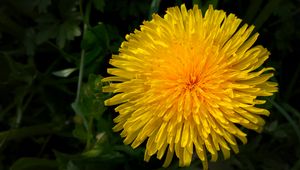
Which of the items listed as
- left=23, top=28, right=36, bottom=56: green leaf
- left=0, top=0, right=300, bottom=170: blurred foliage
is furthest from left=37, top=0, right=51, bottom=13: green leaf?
left=23, top=28, right=36, bottom=56: green leaf

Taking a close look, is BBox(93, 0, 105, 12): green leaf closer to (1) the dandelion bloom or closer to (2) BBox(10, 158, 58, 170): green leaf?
(1) the dandelion bloom

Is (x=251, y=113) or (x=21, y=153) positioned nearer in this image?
(x=251, y=113)

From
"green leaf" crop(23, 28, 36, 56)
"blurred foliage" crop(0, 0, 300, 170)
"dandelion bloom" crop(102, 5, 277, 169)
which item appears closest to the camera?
"dandelion bloom" crop(102, 5, 277, 169)

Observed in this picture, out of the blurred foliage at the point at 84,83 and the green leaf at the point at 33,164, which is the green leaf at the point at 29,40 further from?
the green leaf at the point at 33,164

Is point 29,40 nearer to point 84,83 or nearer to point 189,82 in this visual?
point 84,83

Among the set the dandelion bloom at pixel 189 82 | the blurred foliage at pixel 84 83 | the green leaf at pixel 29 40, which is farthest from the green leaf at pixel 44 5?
the dandelion bloom at pixel 189 82

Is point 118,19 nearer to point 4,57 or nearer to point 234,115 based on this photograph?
point 4,57

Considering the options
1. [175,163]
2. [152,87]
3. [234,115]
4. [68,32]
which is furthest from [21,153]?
[234,115]
